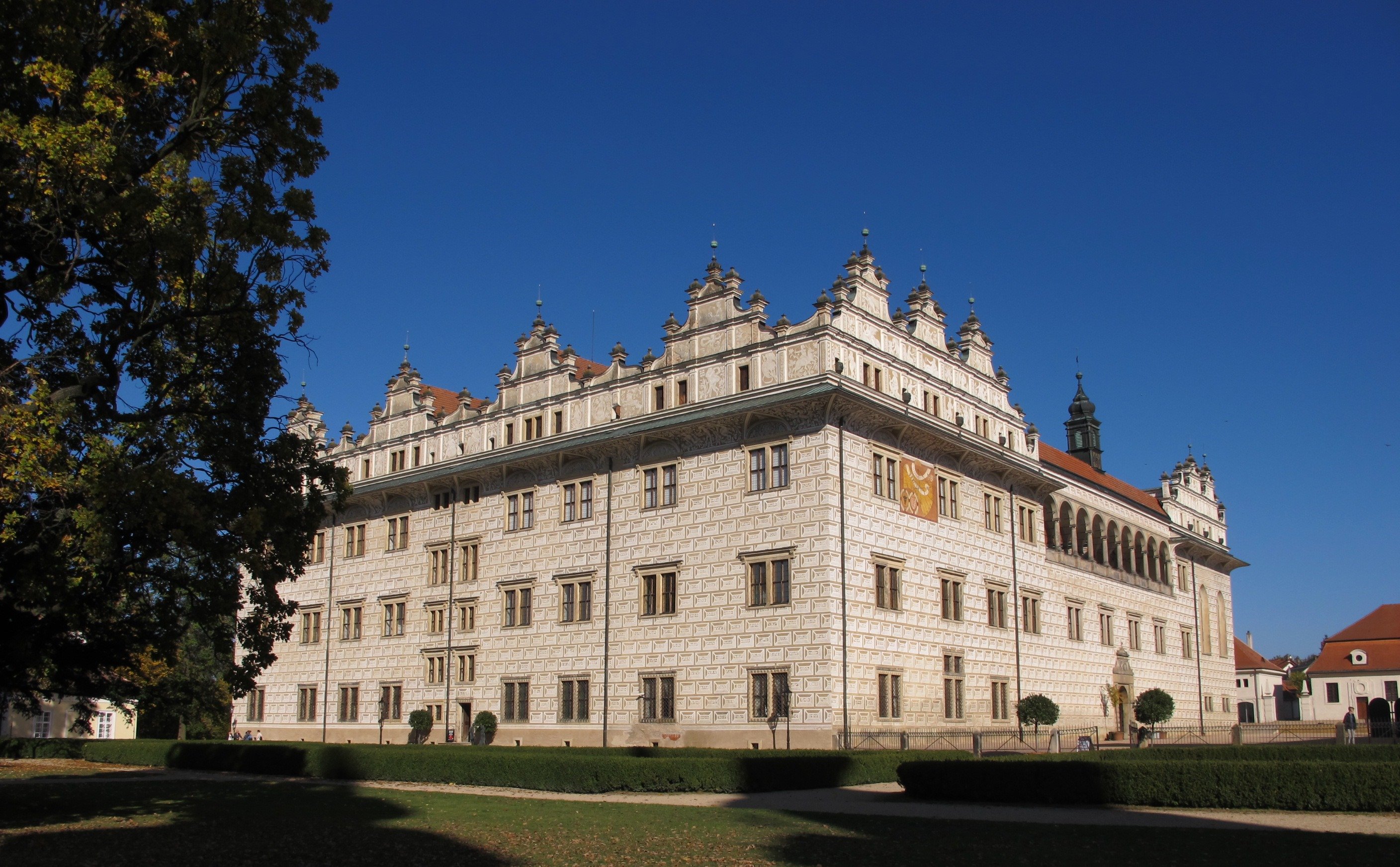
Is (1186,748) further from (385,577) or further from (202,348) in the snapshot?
(385,577)

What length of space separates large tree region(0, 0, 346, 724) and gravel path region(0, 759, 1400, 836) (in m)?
8.87

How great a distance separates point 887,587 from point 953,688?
4918mm

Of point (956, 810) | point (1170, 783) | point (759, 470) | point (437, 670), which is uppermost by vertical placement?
point (759, 470)

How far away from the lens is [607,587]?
126 feet

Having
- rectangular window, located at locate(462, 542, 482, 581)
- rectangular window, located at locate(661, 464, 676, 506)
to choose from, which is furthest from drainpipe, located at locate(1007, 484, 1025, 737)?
rectangular window, located at locate(462, 542, 482, 581)

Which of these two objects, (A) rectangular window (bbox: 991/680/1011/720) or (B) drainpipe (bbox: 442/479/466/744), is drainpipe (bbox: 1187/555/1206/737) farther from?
(B) drainpipe (bbox: 442/479/466/744)

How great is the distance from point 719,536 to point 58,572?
2238cm

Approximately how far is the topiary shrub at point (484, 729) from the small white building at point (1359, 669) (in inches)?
2164

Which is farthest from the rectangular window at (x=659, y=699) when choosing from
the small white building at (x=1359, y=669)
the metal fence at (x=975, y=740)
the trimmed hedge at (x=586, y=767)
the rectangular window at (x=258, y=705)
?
the small white building at (x=1359, y=669)

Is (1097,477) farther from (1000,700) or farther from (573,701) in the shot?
(573,701)

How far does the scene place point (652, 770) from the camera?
25391 mm

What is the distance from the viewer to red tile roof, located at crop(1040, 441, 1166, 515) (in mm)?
51906

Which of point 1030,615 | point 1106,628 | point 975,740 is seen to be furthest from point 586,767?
point 1106,628

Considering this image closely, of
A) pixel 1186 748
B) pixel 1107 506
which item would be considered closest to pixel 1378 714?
pixel 1107 506
